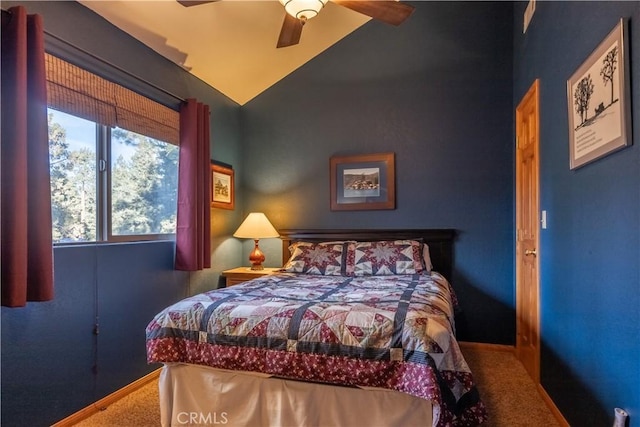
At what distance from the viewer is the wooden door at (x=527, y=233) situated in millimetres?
2621

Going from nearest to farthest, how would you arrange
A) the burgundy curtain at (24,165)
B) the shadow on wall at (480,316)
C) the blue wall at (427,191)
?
1. the blue wall at (427,191)
2. the burgundy curtain at (24,165)
3. the shadow on wall at (480,316)

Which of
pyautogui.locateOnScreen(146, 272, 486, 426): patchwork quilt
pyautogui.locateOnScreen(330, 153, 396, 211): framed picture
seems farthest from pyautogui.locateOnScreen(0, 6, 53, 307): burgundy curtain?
pyautogui.locateOnScreen(330, 153, 396, 211): framed picture

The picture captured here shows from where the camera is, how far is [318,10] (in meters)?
2.05

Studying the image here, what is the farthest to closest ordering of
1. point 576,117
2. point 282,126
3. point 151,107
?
point 282,126 < point 151,107 < point 576,117

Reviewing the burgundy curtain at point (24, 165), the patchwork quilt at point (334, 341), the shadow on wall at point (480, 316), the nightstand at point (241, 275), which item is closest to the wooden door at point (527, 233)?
the shadow on wall at point (480, 316)

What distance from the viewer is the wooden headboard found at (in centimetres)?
345

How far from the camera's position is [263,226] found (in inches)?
146

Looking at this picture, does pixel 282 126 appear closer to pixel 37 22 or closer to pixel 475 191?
pixel 475 191

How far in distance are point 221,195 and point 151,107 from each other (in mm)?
1130

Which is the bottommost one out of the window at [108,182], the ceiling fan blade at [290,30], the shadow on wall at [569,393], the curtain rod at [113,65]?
the shadow on wall at [569,393]

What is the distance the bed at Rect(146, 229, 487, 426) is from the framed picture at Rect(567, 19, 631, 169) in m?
1.03

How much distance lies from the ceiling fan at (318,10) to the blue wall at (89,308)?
0.74 meters

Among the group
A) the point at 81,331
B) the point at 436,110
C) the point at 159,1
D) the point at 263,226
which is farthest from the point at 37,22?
the point at 436,110

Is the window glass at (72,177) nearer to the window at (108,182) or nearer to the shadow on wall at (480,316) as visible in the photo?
the window at (108,182)
